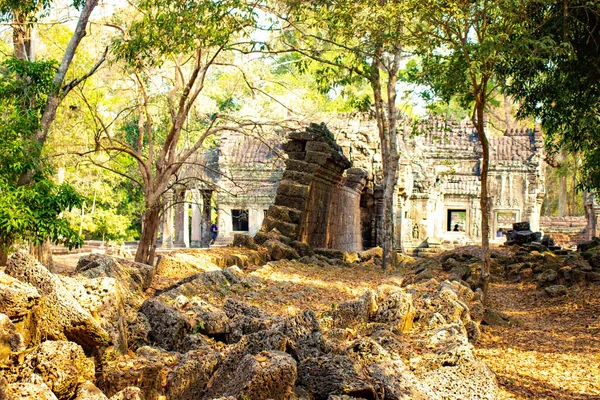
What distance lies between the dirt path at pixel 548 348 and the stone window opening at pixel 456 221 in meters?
27.6

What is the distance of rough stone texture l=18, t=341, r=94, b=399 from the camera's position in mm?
3082

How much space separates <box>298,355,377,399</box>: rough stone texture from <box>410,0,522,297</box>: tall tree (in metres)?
6.35

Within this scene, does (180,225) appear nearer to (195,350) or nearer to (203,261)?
(203,261)

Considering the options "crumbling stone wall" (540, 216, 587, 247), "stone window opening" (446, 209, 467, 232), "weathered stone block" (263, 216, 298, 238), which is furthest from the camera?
"crumbling stone wall" (540, 216, 587, 247)

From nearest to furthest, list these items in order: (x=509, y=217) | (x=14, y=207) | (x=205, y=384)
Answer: (x=205, y=384) → (x=14, y=207) → (x=509, y=217)

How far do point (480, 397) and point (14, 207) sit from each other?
5.22 metres

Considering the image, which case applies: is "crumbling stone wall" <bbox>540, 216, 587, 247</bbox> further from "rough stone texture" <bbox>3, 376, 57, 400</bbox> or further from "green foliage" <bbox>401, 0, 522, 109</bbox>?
"rough stone texture" <bbox>3, 376, 57, 400</bbox>

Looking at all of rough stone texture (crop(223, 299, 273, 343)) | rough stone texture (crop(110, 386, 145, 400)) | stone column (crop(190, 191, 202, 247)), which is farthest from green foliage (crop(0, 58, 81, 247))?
stone column (crop(190, 191, 202, 247))

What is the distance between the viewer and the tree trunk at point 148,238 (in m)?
11.1

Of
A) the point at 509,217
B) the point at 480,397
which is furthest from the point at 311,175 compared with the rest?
the point at 509,217

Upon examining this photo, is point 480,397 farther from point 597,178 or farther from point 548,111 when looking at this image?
point 597,178

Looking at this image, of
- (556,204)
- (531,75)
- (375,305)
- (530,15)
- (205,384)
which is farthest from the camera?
(556,204)

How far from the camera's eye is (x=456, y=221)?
1815 inches

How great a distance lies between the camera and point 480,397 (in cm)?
462
